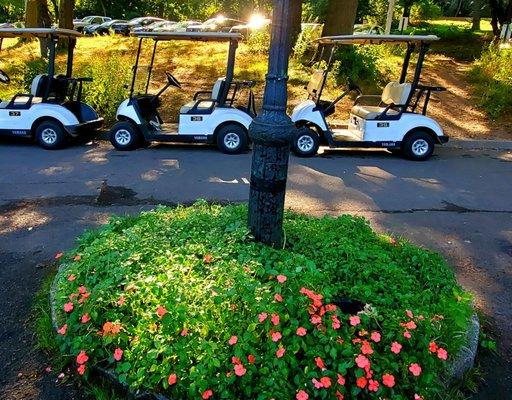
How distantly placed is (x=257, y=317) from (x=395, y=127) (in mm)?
6622

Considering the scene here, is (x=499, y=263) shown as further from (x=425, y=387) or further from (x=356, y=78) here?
(x=356, y=78)

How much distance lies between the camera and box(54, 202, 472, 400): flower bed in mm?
2334

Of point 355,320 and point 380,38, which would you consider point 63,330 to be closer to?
point 355,320

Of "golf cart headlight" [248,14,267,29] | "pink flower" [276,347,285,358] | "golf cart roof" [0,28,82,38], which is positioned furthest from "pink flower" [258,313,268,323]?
"golf cart headlight" [248,14,267,29]

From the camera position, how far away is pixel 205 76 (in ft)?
44.8

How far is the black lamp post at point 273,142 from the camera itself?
3.04 m

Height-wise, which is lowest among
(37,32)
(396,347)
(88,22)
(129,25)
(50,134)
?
(396,347)

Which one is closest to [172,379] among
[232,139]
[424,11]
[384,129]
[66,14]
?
[232,139]

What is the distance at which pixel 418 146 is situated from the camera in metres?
8.41

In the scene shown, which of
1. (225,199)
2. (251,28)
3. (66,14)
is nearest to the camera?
(225,199)

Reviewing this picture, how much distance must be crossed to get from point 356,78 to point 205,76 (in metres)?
4.31

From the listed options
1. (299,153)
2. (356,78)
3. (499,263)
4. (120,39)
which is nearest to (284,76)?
(499,263)

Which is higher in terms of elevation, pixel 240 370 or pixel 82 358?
pixel 240 370

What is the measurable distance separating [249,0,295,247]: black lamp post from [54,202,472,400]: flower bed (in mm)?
179
